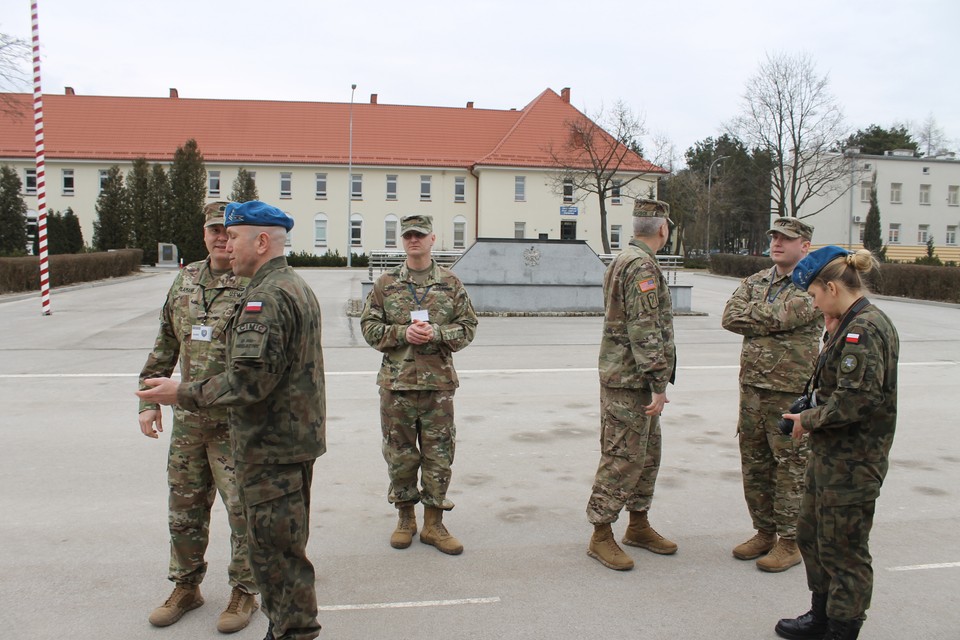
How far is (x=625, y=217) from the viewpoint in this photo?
6412 cm

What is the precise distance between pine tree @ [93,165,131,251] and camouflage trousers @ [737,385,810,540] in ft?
172

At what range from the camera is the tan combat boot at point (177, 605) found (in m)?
3.97

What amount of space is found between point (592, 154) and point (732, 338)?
37.5 meters

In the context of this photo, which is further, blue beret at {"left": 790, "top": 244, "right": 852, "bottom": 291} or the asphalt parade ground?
the asphalt parade ground

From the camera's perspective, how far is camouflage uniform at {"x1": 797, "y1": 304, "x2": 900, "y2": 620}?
11.3 ft

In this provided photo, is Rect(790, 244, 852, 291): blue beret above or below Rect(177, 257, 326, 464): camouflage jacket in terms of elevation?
above

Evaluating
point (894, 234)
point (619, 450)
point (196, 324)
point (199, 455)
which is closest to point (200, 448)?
point (199, 455)

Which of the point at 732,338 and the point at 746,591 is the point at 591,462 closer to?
the point at 746,591

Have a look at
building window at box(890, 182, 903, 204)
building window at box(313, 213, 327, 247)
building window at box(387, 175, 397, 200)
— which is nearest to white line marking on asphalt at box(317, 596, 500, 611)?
building window at box(313, 213, 327, 247)

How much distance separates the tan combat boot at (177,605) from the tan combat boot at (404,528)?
4.27 feet

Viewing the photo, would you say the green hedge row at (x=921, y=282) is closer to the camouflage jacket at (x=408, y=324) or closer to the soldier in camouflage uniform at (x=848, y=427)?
the camouflage jacket at (x=408, y=324)

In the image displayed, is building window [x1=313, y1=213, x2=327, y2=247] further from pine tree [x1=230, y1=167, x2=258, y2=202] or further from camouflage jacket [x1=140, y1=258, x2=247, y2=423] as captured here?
camouflage jacket [x1=140, y1=258, x2=247, y2=423]

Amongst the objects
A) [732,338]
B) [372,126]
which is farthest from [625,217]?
[732,338]

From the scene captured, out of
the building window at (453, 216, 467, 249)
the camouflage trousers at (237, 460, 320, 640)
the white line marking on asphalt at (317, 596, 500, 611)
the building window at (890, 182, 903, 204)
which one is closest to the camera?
the camouflage trousers at (237, 460, 320, 640)
